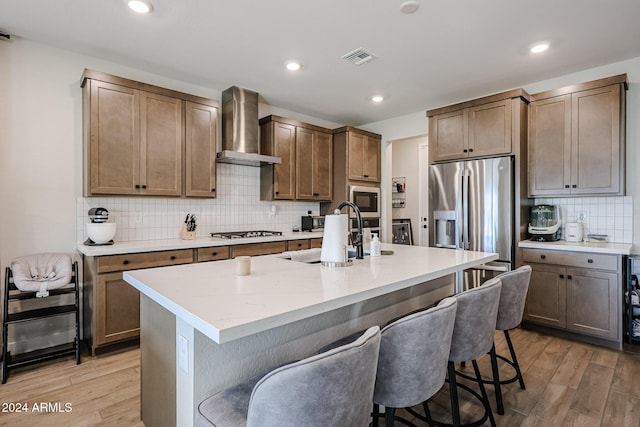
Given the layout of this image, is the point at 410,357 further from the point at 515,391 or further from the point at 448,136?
the point at 448,136

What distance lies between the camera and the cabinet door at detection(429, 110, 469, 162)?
3.81 metres

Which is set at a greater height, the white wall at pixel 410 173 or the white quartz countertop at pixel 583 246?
the white wall at pixel 410 173

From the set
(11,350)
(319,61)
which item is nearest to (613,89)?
(319,61)

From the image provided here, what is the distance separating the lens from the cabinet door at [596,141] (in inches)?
119

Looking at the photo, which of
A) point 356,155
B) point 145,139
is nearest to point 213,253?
point 145,139

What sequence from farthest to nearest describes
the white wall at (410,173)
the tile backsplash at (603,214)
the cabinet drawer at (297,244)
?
the white wall at (410,173) → the cabinet drawer at (297,244) → the tile backsplash at (603,214)

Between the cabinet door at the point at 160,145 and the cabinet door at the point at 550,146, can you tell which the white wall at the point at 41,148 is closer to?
the cabinet door at the point at 160,145

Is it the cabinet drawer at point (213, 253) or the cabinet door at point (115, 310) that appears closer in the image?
the cabinet door at point (115, 310)

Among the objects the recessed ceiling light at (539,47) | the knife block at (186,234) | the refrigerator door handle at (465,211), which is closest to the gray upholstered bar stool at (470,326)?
the refrigerator door handle at (465,211)

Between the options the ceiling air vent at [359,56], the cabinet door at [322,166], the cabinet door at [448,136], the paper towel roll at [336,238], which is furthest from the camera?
the cabinet door at [322,166]

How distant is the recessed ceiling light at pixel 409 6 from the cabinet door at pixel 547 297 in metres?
2.60

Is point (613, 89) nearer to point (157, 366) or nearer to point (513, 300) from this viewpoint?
point (513, 300)

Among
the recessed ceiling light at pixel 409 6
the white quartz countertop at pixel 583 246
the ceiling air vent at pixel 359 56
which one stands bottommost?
the white quartz countertop at pixel 583 246

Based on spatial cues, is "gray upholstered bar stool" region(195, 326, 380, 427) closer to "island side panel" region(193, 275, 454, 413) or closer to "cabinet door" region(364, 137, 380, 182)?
"island side panel" region(193, 275, 454, 413)
